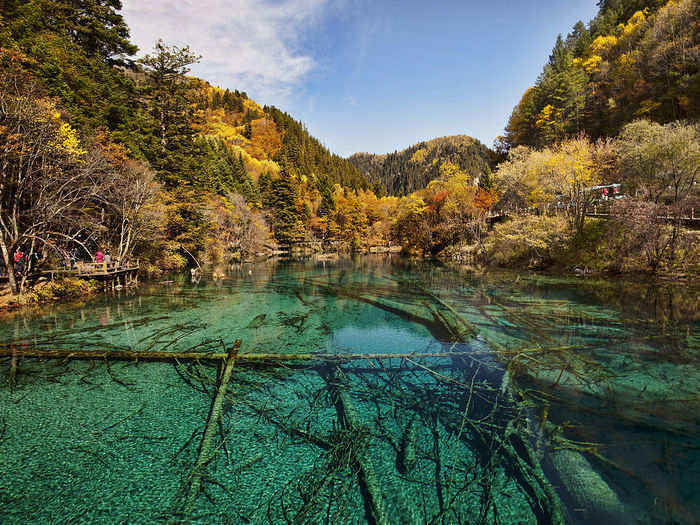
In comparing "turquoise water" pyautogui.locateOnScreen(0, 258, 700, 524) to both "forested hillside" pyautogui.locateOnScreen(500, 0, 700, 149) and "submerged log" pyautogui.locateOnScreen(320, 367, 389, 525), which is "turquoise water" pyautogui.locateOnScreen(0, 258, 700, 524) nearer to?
"submerged log" pyautogui.locateOnScreen(320, 367, 389, 525)

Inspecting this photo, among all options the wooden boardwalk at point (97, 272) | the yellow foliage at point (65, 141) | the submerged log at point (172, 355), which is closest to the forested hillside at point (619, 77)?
the submerged log at point (172, 355)

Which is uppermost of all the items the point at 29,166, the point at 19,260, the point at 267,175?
the point at 267,175

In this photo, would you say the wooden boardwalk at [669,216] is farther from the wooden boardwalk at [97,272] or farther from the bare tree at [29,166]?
the wooden boardwalk at [97,272]

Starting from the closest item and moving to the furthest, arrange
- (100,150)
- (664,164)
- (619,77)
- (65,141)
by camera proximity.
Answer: (65,141) < (100,150) < (664,164) < (619,77)

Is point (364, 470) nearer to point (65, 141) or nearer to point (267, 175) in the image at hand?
point (65, 141)

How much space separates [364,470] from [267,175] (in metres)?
63.3

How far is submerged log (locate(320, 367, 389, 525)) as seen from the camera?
3.58 m

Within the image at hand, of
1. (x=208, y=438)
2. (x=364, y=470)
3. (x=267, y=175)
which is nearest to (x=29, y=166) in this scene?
(x=208, y=438)

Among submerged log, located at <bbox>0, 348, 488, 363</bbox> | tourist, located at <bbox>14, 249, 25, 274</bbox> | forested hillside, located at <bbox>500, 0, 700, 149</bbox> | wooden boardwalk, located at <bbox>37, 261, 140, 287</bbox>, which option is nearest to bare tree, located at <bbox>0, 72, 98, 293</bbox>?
tourist, located at <bbox>14, 249, 25, 274</bbox>

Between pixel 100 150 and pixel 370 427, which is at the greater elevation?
pixel 100 150

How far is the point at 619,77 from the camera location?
42625 millimetres

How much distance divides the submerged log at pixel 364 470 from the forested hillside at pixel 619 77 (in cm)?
4524

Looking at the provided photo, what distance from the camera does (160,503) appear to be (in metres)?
3.74

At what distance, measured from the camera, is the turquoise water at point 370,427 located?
3.71 metres
